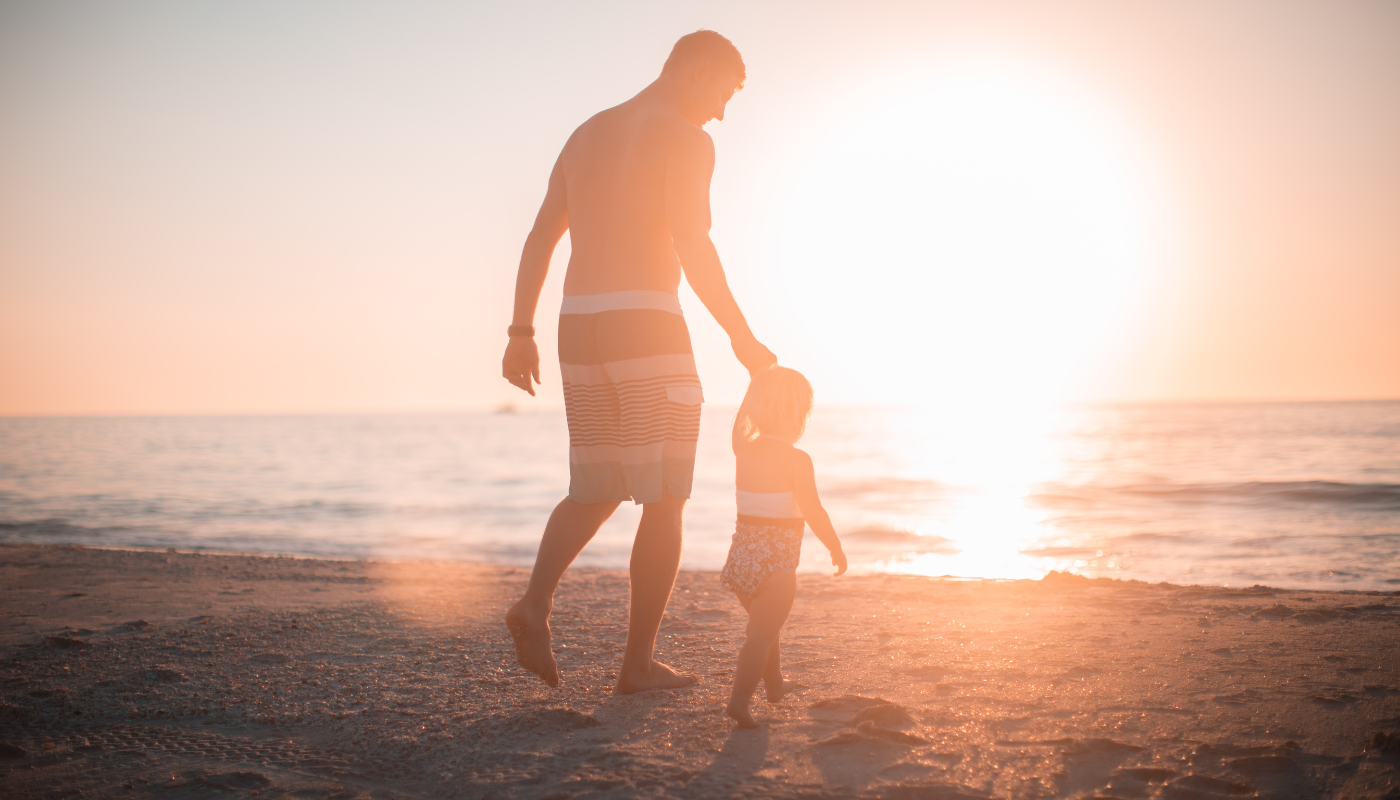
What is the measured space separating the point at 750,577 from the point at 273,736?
1.39m

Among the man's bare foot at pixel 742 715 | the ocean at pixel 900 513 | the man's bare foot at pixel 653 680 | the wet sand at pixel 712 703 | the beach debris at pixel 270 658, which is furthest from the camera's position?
the ocean at pixel 900 513

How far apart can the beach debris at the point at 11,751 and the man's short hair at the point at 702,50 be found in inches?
102

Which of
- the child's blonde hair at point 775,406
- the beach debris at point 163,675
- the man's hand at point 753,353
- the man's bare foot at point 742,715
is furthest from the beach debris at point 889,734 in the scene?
the beach debris at point 163,675

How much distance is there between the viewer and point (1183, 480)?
14.9 m

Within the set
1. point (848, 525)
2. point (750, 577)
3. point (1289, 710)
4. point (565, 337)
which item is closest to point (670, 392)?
point (565, 337)

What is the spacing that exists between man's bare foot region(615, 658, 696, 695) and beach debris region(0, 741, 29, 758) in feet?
5.04

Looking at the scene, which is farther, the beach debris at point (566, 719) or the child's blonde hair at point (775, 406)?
the child's blonde hair at point (775, 406)

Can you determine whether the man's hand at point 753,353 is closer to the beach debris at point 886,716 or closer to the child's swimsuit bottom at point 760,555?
the child's swimsuit bottom at point 760,555

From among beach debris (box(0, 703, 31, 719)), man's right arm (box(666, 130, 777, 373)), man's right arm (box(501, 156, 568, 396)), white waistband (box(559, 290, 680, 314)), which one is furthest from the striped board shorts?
beach debris (box(0, 703, 31, 719))

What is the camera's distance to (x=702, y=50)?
2.51 metres

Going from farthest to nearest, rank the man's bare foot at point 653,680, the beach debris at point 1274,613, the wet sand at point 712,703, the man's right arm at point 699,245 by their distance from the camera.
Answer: the beach debris at point 1274,613 → the man's bare foot at point 653,680 → the man's right arm at point 699,245 → the wet sand at point 712,703

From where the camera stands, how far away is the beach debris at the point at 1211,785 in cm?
169

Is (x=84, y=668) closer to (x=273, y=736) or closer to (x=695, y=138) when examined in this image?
(x=273, y=736)

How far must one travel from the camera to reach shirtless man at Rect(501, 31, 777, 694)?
92.2 inches
